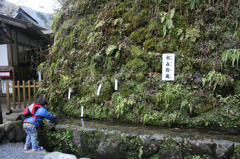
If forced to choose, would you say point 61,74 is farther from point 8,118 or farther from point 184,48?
point 184,48

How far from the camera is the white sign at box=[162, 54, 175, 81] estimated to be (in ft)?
18.4

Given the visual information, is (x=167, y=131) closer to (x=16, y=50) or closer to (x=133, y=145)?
(x=133, y=145)

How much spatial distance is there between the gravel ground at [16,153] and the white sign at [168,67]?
460cm

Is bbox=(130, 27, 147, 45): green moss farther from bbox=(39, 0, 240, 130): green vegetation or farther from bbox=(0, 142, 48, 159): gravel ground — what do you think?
bbox=(0, 142, 48, 159): gravel ground

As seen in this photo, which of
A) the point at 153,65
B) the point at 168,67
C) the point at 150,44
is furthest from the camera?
the point at 150,44

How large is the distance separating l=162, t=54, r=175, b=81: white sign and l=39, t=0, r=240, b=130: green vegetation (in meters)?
0.22

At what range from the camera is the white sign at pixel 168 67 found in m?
5.61

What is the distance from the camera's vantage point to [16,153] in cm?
444

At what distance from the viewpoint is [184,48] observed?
5.89 metres

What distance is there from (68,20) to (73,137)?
21.8ft

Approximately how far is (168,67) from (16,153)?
552 cm

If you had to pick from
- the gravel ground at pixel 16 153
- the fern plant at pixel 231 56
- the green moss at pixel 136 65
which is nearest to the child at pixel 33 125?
the gravel ground at pixel 16 153

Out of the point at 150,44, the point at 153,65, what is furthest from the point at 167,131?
the point at 150,44

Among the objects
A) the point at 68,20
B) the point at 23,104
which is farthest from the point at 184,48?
the point at 23,104
